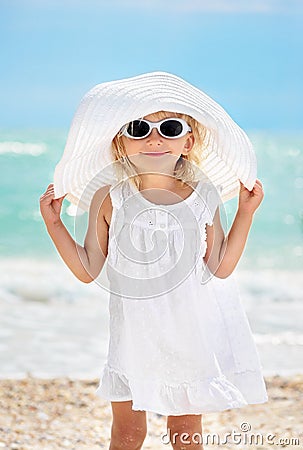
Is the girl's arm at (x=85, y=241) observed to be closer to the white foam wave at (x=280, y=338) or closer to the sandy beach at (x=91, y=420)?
the sandy beach at (x=91, y=420)

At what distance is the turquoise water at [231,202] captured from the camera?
385 inches

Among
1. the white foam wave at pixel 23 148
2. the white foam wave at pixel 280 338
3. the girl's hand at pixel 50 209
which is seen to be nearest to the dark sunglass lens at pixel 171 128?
the girl's hand at pixel 50 209

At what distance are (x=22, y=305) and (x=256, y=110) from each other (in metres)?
17.2

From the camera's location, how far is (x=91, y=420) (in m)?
3.53

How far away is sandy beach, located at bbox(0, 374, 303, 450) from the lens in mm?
3152

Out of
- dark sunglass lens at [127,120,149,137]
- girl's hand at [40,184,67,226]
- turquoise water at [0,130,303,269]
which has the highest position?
turquoise water at [0,130,303,269]

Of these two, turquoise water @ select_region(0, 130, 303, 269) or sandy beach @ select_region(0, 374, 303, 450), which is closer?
sandy beach @ select_region(0, 374, 303, 450)

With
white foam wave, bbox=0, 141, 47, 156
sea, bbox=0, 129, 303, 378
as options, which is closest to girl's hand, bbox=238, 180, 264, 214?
sea, bbox=0, 129, 303, 378

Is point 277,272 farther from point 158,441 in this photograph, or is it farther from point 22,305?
point 158,441

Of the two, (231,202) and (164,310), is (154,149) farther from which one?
(231,202)

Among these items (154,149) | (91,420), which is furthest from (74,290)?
(154,149)

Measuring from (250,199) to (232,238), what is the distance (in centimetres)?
11

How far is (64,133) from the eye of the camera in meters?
22.4

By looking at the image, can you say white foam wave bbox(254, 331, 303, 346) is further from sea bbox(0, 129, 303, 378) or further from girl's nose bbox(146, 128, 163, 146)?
girl's nose bbox(146, 128, 163, 146)
